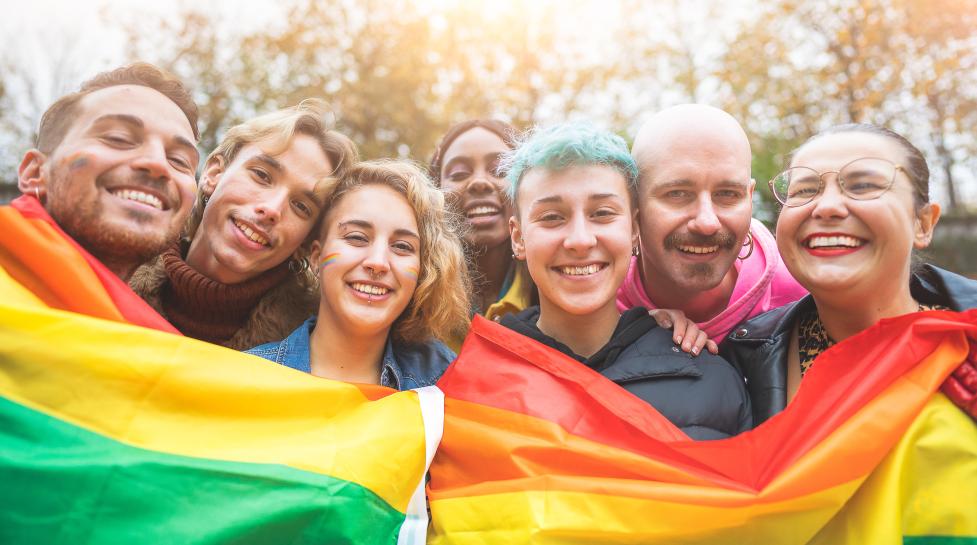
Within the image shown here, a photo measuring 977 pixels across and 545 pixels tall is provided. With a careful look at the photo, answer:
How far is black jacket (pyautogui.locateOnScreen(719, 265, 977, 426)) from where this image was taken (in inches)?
118

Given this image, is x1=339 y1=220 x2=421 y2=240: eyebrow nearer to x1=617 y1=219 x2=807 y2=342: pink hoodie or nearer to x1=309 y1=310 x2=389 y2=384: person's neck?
x1=309 y1=310 x2=389 y2=384: person's neck

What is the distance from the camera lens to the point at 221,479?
2.34m

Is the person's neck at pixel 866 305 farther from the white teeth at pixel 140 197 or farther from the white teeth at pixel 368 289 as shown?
the white teeth at pixel 140 197

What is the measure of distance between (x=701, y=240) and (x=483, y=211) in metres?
1.88

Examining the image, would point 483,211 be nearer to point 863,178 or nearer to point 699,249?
point 699,249

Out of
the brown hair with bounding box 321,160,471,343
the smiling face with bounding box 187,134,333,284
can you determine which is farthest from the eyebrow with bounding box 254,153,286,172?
the brown hair with bounding box 321,160,471,343

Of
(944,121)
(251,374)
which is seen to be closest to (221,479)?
(251,374)

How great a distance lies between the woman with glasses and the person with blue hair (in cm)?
39

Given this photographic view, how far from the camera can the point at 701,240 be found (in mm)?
3393

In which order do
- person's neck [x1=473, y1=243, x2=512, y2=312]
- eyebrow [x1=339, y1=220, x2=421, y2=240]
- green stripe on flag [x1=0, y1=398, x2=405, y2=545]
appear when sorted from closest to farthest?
green stripe on flag [x1=0, y1=398, x2=405, y2=545] → eyebrow [x1=339, y1=220, x2=421, y2=240] → person's neck [x1=473, y1=243, x2=512, y2=312]

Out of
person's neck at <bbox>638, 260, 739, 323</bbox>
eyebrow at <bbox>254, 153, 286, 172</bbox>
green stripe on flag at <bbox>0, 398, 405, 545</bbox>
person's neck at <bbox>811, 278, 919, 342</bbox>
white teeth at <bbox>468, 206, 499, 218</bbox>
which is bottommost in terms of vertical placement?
green stripe on flag at <bbox>0, 398, 405, 545</bbox>

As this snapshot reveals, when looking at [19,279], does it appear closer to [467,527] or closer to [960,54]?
[467,527]

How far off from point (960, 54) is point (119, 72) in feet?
52.6

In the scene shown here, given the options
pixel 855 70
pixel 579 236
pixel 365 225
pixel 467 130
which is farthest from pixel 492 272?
pixel 855 70
